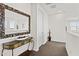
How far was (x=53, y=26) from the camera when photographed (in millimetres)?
8469

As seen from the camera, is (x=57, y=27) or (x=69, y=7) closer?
(x=69, y=7)

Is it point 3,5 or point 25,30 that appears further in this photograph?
point 25,30

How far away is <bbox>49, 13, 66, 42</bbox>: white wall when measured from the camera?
8.12 m

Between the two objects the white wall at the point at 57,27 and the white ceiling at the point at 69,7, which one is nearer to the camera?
the white ceiling at the point at 69,7

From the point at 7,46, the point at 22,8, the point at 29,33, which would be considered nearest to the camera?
the point at 7,46

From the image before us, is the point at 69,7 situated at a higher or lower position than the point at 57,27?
higher

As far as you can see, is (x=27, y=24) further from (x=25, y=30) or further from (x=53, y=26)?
(x=53, y=26)

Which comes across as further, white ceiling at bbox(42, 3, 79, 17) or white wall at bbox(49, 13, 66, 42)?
white wall at bbox(49, 13, 66, 42)

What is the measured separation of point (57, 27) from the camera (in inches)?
327

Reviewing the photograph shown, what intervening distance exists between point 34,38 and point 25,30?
0.67 m

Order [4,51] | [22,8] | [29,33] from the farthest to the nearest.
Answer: [29,33], [22,8], [4,51]

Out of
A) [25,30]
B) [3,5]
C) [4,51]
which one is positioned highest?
[3,5]

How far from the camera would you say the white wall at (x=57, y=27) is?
8117 mm

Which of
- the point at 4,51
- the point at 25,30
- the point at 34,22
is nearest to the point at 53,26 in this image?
the point at 34,22
